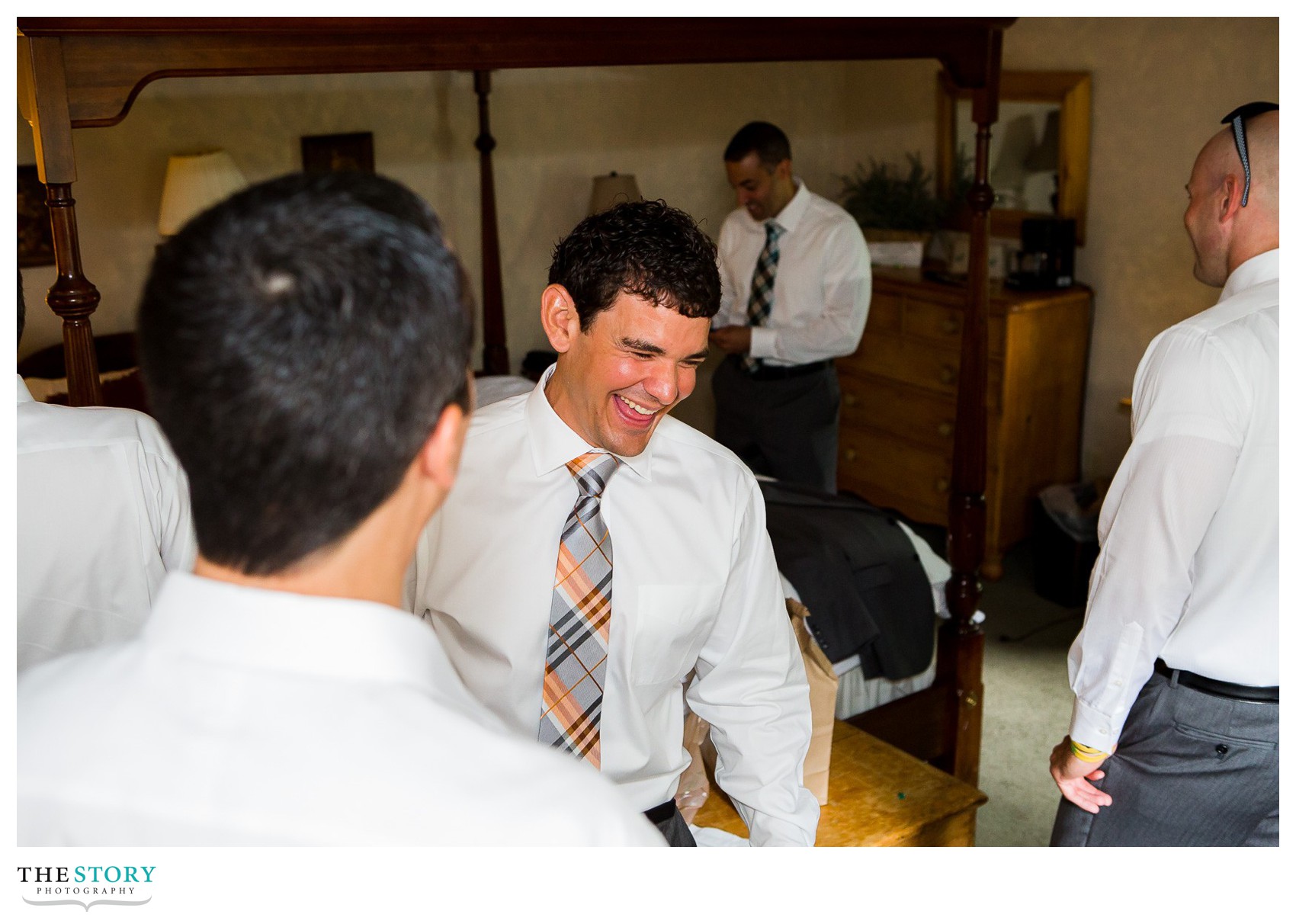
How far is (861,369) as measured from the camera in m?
5.07

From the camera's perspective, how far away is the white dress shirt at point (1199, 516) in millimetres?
1674

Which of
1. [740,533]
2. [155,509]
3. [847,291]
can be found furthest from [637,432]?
[847,291]

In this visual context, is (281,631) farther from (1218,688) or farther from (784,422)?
(784,422)

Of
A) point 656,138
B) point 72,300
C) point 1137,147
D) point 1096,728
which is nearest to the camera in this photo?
point 1096,728

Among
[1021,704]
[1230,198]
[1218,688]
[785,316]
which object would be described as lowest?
[1021,704]

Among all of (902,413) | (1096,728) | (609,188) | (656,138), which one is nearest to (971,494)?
(1096,728)

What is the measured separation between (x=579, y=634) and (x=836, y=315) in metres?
2.50

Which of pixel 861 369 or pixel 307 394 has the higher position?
pixel 307 394

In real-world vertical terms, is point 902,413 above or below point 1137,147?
below

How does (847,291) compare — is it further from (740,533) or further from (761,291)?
(740,533)

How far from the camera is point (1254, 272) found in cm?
177

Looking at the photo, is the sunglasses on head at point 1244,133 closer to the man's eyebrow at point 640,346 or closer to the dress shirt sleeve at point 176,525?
the man's eyebrow at point 640,346

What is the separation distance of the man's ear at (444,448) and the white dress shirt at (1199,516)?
3.94ft
